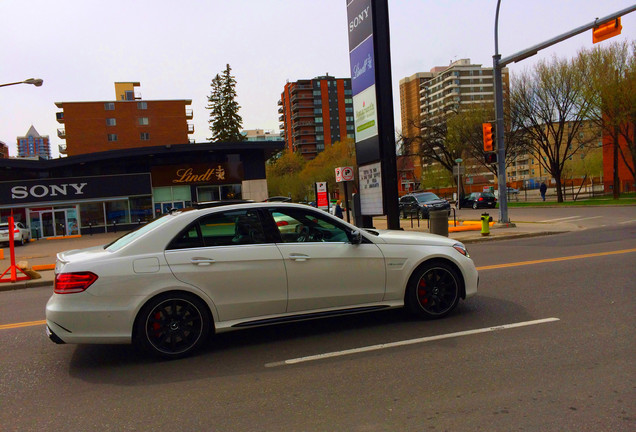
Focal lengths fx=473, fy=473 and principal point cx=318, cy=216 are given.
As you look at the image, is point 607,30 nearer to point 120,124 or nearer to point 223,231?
point 223,231

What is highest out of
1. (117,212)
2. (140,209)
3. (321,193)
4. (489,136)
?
(489,136)

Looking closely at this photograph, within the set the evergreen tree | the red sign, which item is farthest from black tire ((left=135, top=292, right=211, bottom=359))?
the evergreen tree

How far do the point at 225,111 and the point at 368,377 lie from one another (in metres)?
64.7

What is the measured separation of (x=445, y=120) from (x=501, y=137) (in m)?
35.8

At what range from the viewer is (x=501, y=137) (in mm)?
19484

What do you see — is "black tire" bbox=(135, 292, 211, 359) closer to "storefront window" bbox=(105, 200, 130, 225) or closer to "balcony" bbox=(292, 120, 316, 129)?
A: "storefront window" bbox=(105, 200, 130, 225)

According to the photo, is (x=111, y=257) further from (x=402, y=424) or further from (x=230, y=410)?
(x=402, y=424)

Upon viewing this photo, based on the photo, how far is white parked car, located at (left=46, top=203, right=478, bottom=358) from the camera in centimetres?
466

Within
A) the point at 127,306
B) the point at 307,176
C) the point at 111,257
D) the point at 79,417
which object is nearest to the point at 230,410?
the point at 79,417

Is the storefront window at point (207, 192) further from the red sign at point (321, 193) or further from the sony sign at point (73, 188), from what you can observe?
the red sign at point (321, 193)

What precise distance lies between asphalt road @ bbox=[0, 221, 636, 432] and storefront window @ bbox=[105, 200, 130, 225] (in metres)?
32.9

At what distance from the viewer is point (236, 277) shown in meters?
4.97

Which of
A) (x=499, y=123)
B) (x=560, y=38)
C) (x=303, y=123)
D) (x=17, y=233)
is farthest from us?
(x=303, y=123)

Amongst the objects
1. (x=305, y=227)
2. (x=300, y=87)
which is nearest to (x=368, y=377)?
(x=305, y=227)
